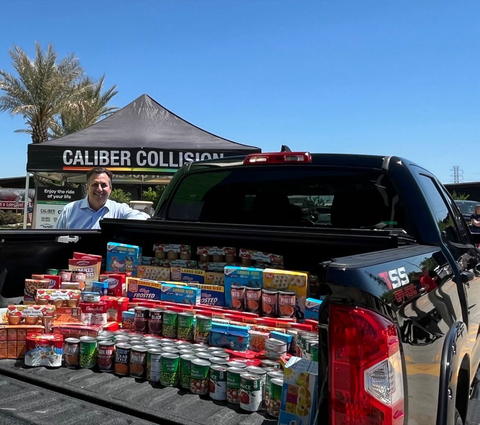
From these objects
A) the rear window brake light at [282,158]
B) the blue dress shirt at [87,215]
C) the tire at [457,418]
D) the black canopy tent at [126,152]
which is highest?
the black canopy tent at [126,152]

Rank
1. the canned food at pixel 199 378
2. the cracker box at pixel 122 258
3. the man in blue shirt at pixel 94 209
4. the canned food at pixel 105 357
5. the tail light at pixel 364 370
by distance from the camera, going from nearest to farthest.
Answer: the tail light at pixel 364 370 → the canned food at pixel 199 378 → the canned food at pixel 105 357 → the cracker box at pixel 122 258 → the man in blue shirt at pixel 94 209

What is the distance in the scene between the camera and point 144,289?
3.04 metres

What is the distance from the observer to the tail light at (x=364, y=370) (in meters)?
1.41

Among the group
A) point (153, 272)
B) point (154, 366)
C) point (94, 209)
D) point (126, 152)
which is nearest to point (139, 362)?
→ point (154, 366)

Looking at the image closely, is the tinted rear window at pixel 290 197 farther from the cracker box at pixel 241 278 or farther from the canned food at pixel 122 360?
the canned food at pixel 122 360

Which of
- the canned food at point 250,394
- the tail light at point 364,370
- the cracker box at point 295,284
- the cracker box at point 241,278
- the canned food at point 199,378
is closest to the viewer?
the tail light at point 364,370

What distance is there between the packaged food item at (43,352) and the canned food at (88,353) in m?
0.10

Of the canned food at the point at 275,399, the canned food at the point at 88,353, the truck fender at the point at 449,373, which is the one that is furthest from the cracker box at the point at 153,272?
the truck fender at the point at 449,373

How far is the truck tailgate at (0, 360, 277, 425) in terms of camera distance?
1.82m

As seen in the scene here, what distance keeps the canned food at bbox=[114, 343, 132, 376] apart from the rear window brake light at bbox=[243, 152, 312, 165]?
1.63 meters

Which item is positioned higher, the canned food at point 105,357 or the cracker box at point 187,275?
the cracker box at point 187,275

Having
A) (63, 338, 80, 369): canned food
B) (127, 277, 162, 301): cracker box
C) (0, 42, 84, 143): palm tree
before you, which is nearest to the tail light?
(63, 338, 80, 369): canned food

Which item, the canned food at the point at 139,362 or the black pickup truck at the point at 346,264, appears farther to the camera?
the canned food at the point at 139,362

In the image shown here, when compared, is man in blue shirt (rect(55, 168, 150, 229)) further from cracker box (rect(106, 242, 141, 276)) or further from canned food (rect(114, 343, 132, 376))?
canned food (rect(114, 343, 132, 376))
